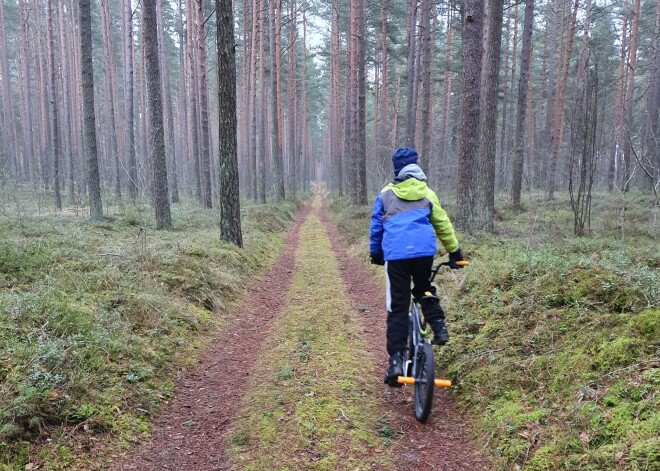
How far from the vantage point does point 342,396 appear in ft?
14.2

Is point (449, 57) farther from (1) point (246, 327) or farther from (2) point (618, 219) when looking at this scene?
(1) point (246, 327)

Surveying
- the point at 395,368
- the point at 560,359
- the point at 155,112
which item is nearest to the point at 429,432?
the point at 395,368

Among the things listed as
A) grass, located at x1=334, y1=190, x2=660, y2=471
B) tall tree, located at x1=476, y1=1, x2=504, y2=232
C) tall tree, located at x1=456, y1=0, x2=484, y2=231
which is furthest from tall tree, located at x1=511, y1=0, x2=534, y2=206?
grass, located at x1=334, y1=190, x2=660, y2=471

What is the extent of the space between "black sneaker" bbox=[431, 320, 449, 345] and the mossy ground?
93 centimetres

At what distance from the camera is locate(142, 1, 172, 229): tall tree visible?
11398 millimetres

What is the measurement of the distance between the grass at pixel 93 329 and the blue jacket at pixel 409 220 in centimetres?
289

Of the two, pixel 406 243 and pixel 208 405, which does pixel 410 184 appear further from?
pixel 208 405

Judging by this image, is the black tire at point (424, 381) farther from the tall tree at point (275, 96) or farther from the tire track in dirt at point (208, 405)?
the tall tree at point (275, 96)

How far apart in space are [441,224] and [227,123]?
7508 mm

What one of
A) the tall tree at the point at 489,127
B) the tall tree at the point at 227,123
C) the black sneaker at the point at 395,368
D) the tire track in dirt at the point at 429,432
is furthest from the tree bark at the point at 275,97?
the black sneaker at the point at 395,368

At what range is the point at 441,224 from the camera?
3980mm

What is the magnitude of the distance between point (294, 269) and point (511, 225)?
23.6ft

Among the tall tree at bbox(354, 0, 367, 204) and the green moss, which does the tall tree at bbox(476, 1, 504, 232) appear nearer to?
the tall tree at bbox(354, 0, 367, 204)

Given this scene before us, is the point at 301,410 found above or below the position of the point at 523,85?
below
